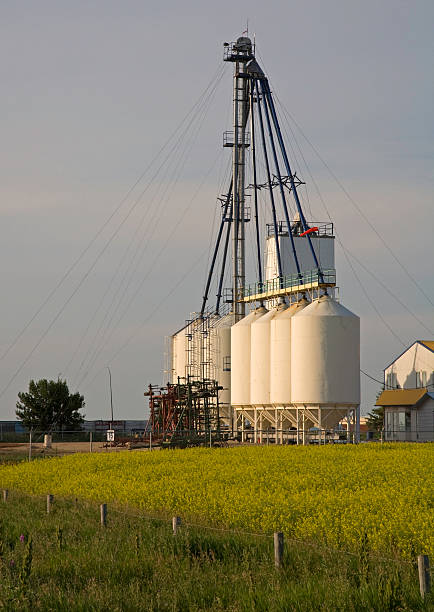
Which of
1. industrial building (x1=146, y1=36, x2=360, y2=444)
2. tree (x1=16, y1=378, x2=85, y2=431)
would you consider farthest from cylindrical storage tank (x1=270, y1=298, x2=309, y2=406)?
tree (x1=16, y1=378, x2=85, y2=431)

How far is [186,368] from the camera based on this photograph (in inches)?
2960

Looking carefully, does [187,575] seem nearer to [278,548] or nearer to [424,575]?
[278,548]

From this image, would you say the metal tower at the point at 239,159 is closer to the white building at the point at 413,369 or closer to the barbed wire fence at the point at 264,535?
the white building at the point at 413,369

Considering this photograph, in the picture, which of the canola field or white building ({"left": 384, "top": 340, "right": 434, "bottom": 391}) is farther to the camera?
white building ({"left": 384, "top": 340, "right": 434, "bottom": 391})

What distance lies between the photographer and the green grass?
12547 mm

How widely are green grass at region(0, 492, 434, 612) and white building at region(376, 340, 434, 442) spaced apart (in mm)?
46820

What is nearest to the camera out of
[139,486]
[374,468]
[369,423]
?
[139,486]

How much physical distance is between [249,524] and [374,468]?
507 inches

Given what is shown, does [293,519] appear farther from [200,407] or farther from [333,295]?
[200,407]

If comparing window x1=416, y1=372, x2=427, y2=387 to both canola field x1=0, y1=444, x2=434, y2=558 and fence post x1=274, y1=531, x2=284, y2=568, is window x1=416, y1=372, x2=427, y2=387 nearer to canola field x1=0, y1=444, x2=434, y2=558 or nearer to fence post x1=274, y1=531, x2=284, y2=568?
canola field x1=0, y1=444, x2=434, y2=558

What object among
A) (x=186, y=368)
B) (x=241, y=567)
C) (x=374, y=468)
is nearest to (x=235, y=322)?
(x=186, y=368)

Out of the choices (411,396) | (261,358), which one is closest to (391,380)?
(411,396)

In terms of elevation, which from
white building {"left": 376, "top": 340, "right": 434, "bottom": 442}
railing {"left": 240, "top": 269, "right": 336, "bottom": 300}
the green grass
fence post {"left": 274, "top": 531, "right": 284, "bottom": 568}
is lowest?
the green grass

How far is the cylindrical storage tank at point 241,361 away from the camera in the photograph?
64062 millimetres
